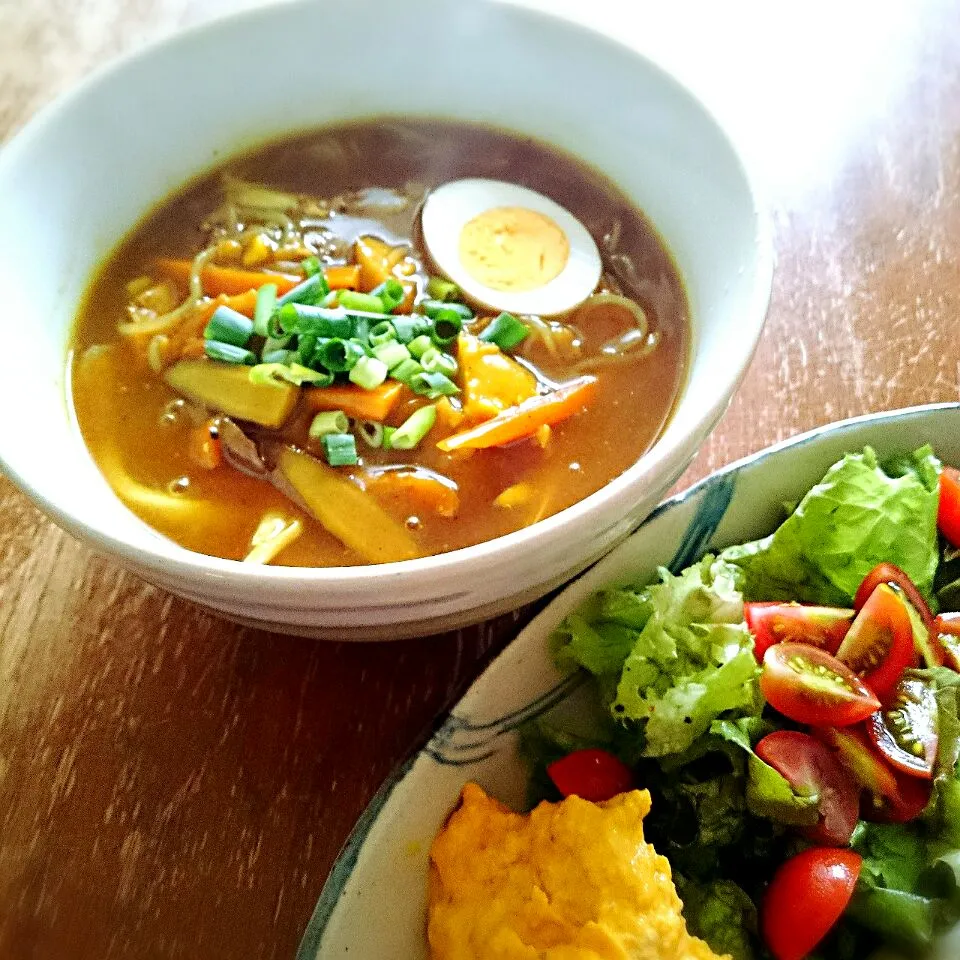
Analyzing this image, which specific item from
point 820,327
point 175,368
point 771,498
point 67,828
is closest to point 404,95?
point 175,368

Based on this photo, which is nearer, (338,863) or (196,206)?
(338,863)

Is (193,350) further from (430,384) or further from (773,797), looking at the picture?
(773,797)

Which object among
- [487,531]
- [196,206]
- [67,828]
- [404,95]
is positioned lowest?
[67,828]

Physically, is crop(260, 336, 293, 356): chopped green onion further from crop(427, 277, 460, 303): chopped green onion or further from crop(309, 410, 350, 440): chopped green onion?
crop(427, 277, 460, 303): chopped green onion

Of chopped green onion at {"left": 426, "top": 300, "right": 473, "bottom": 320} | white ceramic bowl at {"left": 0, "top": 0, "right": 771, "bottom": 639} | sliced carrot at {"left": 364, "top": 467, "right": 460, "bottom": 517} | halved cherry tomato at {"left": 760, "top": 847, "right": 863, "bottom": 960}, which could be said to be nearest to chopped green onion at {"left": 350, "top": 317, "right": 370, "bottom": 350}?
chopped green onion at {"left": 426, "top": 300, "right": 473, "bottom": 320}

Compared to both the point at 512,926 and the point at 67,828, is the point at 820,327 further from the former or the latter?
the point at 67,828

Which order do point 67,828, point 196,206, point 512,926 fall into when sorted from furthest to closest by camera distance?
1. point 196,206
2. point 67,828
3. point 512,926

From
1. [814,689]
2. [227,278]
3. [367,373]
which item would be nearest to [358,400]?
[367,373]
